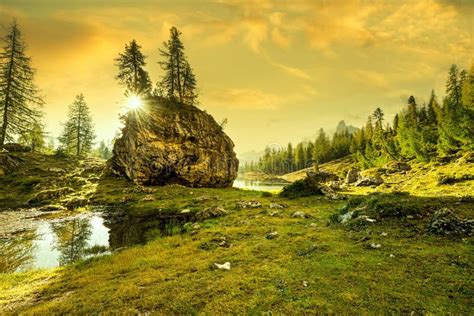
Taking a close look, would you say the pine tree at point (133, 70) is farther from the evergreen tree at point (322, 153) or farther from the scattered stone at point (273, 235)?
the evergreen tree at point (322, 153)

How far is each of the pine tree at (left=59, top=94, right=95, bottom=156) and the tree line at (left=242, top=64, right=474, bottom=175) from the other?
97359mm

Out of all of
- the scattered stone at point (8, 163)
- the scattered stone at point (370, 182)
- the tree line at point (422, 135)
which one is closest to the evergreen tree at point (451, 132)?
the tree line at point (422, 135)

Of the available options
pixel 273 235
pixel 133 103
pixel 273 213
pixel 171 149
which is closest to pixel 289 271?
pixel 273 235

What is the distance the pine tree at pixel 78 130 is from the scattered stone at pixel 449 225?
8804 centimetres

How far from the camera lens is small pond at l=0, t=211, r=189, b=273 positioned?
14.7m

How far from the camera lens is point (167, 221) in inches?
923

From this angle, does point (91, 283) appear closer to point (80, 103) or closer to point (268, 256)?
point (268, 256)

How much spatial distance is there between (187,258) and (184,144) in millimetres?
39152

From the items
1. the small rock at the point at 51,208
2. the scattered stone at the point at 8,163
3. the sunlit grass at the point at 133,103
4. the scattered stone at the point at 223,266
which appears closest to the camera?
the scattered stone at the point at 223,266

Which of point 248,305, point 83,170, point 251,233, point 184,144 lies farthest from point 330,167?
point 248,305

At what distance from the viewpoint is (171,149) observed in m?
47.4

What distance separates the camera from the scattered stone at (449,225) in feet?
37.4

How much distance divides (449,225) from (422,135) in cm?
6340

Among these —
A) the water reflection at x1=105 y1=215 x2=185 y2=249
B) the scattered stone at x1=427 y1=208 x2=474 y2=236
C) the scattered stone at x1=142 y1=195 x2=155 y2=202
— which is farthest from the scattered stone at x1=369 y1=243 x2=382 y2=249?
the scattered stone at x1=142 y1=195 x2=155 y2=202
